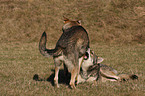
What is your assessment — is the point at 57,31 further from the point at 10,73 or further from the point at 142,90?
the point at 142,90

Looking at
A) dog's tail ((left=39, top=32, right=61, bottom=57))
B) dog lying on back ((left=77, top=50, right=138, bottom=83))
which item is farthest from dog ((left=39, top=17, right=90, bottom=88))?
dog lying on back ((left=77, top=50, right=138, bottom=83))

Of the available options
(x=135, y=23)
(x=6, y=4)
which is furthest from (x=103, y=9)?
(x=6, y=4)

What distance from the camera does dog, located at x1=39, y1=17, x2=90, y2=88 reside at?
5.03 meters

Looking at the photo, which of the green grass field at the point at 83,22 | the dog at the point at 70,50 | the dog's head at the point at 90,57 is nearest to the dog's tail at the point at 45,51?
the dog at the point at 70,50

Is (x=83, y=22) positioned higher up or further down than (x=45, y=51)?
further down

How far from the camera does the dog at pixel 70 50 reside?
16.5 feet

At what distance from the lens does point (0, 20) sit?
21891 mm

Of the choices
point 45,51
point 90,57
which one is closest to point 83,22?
point 90,57

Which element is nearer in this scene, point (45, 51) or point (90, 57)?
point (45, 51)

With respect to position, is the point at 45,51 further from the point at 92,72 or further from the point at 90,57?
the point at 92,72

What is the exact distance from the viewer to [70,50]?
16.7ft

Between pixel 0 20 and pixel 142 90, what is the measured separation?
1964 cm

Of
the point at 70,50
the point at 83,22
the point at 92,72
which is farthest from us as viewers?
the point at 83,22

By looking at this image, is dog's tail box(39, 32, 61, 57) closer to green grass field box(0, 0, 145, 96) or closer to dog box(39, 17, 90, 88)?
dog box(39, 17, 90, 88)
